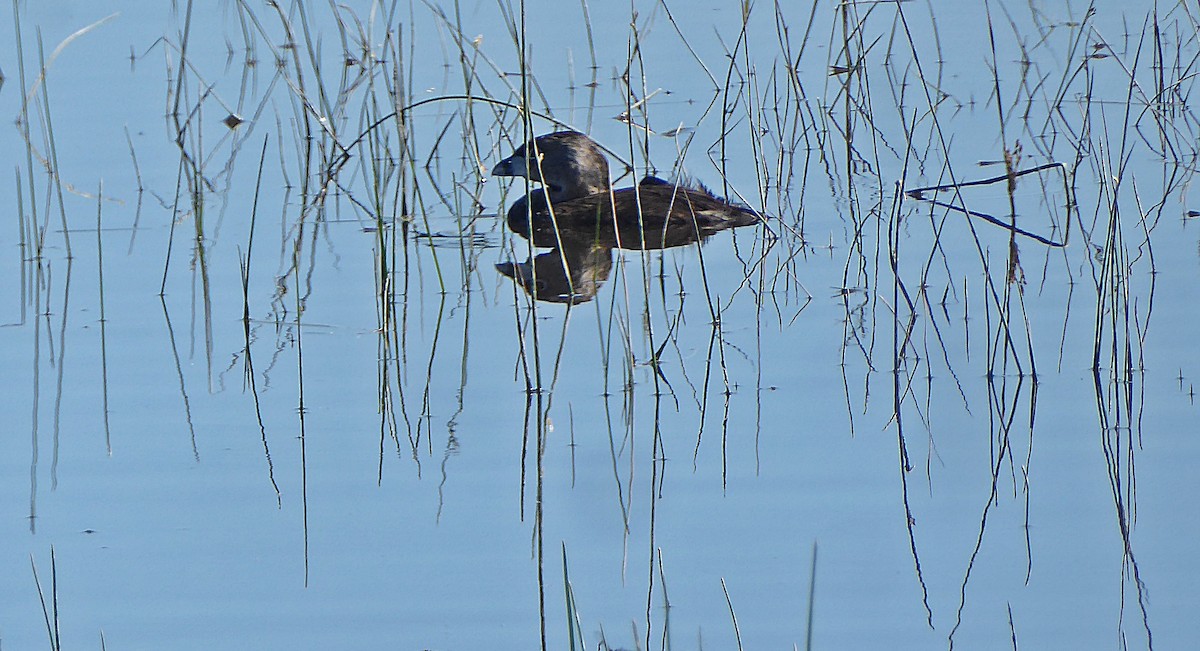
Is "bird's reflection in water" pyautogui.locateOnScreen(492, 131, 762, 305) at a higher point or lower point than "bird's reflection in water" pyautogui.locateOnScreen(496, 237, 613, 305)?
higher

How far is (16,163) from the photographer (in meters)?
7.04

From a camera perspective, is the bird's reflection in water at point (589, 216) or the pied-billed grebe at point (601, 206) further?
the pied-billed grebe at point (601, 206)

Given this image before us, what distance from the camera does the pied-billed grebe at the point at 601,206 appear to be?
20.8 feet

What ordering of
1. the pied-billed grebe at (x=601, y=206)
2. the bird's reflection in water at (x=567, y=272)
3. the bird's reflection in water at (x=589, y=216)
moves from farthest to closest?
the pied-billed grebe at (x=601, y=206) < the bird's reflection in water at (x=589, y=216) < the bird's reflection in water at (x=567, y=272)

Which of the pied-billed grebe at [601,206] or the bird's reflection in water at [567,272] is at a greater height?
the pied-billed grebe at [601,206]

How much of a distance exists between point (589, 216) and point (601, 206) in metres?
0.09

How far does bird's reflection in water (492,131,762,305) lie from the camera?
5895mm

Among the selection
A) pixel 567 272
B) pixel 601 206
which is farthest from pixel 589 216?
pixel 567 272

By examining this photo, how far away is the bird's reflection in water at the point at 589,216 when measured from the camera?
19.3 ft

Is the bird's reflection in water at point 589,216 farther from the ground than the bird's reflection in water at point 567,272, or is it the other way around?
the bird's reflection in water at point 589,216

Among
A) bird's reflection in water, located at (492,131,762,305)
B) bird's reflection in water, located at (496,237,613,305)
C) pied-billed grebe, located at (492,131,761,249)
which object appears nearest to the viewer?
bird's reflection in water, located at (496,237,613,305)

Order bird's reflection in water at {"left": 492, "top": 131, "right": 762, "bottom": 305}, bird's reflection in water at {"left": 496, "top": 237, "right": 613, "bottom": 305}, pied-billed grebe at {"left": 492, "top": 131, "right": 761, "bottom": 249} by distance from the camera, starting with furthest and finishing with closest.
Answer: pied-billed grebe at {"left": 492, "top": 131, "right": 761, "bottom": 249}, bird's reflection in water at {"left": 492, "top": 131, "right": 762, "bottom": 305}, bird's reflection in water at {"left": 496, "top": 237, "right": 613, "bottom": 305}

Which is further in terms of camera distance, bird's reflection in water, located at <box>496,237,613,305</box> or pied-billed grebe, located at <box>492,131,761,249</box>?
pied-billed grebe, located at <box>492,131,761,249</box>

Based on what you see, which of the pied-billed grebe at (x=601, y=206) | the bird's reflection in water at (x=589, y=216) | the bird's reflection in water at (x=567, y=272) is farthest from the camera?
the pied-billed grebe at (x=601, y=206)
